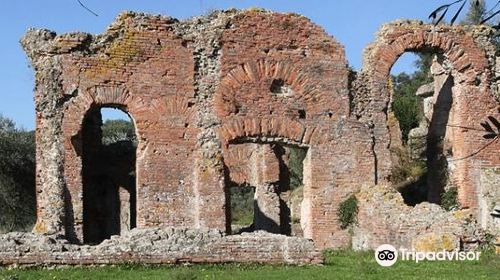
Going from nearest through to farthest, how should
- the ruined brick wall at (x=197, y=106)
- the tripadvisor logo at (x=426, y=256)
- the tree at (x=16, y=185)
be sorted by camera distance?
1. the tripadvisor logo at (x=426, y=256)
2. the ruined brick wall at (x=197, y=106)
3. the tree at (x=16, y=185)

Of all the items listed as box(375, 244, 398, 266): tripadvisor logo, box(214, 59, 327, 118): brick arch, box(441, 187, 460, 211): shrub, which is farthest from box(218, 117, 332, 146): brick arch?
box(441, 187, 460, 211): shrub

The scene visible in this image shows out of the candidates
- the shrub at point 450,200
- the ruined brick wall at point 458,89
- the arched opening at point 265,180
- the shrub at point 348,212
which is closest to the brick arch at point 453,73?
the ruined brick wall at point 458,89

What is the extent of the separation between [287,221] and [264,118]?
23.2ft

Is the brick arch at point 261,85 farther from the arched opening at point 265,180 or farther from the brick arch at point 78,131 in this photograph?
the arched opening at point 265,180

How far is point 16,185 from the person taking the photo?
2841cm

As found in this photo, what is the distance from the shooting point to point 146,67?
17062 mm

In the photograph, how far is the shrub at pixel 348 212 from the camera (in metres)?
Answer: 17.4

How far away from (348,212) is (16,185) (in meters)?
15.3

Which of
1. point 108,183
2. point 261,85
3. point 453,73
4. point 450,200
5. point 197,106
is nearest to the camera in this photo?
point 197,106

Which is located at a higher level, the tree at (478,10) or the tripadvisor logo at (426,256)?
the tree at (478,10)

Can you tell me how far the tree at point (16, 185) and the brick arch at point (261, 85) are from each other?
13059mm

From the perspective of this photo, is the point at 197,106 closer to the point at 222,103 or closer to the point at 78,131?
the point at 222,103

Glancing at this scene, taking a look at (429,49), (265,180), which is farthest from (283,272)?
(265,180)

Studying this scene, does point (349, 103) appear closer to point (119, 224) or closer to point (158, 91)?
point (158, 91)
